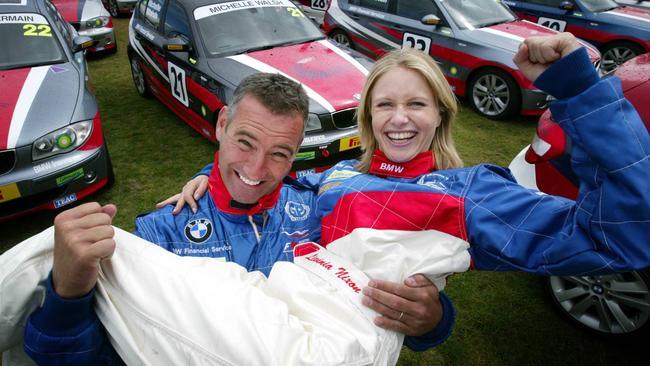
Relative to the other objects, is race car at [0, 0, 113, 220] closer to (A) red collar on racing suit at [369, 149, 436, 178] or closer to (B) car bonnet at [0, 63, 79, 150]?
(B) car bonnet at [0, 63, 79, 150]

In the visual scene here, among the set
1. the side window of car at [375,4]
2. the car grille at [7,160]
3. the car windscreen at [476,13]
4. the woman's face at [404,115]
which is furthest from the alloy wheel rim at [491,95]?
the car grille at [7,160]

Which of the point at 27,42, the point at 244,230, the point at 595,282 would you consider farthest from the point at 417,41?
the point at 244,230

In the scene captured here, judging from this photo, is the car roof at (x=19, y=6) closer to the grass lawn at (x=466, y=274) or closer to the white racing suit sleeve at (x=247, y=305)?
the grass lawn at (x=466, y=274)

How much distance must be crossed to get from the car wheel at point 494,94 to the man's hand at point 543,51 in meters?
4.53

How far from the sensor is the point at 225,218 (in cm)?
172

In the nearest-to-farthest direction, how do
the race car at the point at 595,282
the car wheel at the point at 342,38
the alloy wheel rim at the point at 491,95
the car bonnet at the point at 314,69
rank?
the race car at the point at 595,282
the car bonnet at the point at 314,69
the alloy wheel rim at the point at 491,95
the car wheel at the point at 342,38

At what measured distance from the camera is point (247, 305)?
111 cm

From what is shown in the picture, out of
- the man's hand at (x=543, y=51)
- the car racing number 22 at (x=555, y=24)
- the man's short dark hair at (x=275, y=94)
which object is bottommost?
the car racing number 22 at (x=555, y=24)

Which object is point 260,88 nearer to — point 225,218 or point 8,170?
point 225,218

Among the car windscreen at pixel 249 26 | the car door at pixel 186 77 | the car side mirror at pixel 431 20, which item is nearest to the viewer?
the car door at pixel 186 77

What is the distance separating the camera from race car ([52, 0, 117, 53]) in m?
7.81

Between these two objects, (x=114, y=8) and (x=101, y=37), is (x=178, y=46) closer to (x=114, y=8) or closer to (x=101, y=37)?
(x=101, y=37)

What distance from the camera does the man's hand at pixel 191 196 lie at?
5.72 feet

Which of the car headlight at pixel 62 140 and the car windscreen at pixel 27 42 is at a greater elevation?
the car windscreen at pixel 27 42
